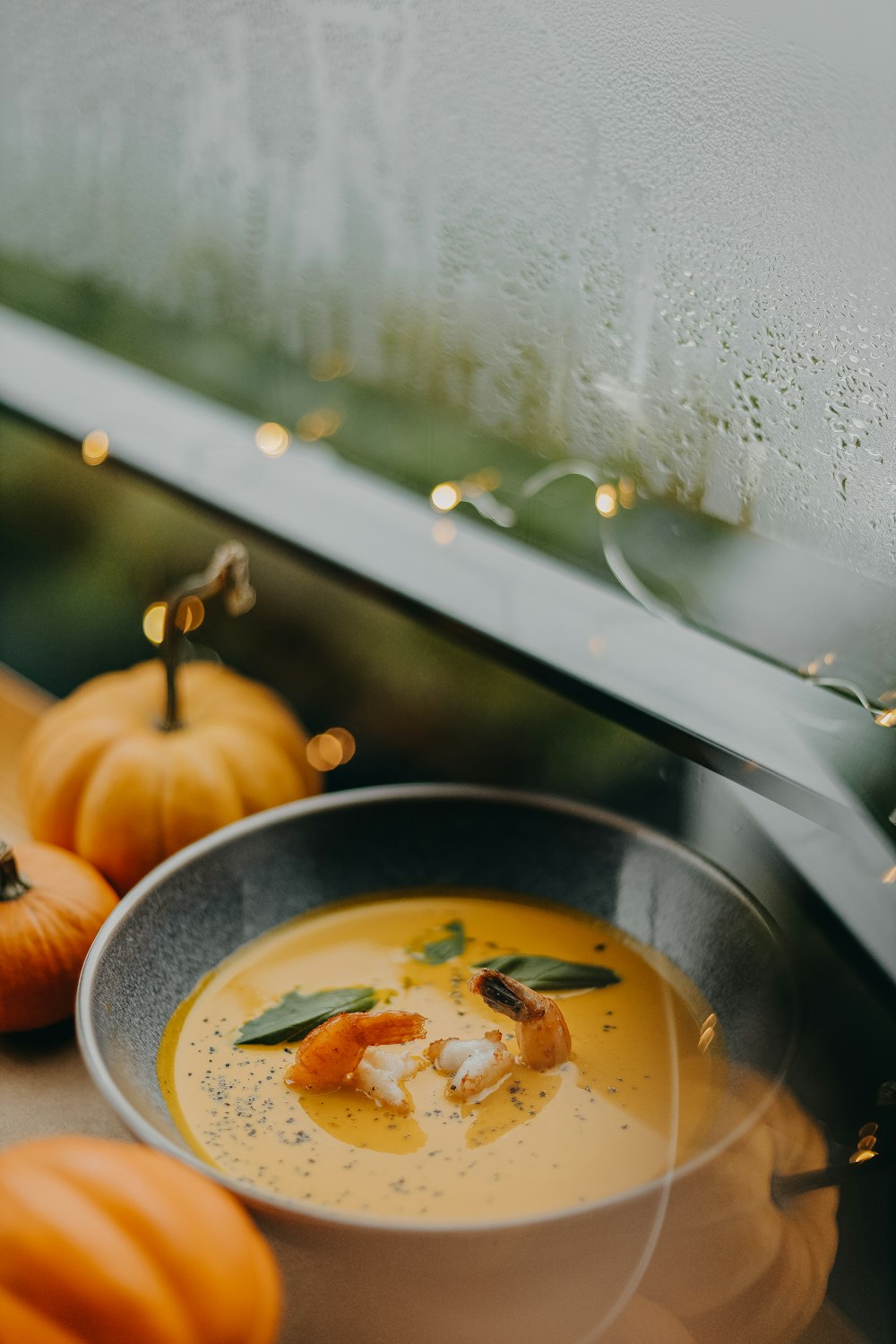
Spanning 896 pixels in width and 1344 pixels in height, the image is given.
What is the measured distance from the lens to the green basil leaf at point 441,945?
0.76 meters

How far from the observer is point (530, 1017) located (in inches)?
25.2

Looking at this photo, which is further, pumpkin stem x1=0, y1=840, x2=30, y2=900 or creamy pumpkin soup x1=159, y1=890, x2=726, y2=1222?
pumpkin stem x1=0, y1=840, x2=30, y2=900

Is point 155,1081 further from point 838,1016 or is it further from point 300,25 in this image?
point 300,25

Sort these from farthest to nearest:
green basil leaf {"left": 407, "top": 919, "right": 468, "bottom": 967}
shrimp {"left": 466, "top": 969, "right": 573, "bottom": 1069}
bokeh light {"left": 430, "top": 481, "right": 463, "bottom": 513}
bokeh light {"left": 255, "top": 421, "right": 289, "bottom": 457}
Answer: bokeh light {"left": 255, "top": 421, "right": 289, "bottom": 457} → bokeh light {"left": 430, "top": 481, "right": 463, "bottom": 513} → green basil leaf {"left": 407, "top": 919, "right": 468, "bottom": 967} → shrimp {"left": 466, "top": 969, "right": 573, "bottom": 1069}

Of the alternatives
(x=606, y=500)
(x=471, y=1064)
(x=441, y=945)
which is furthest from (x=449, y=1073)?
(x=606, y=500)

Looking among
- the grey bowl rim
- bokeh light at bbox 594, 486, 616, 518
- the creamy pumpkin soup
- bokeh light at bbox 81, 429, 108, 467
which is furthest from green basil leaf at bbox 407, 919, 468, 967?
bokeh light at bbox 81, 429, 108, 467

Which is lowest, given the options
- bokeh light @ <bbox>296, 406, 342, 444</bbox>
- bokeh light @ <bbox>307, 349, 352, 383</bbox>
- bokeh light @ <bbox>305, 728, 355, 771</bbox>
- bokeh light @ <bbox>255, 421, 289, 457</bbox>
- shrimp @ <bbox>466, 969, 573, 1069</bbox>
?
bokeh light @ <bbox>305, 728, 355, 771</bbox>

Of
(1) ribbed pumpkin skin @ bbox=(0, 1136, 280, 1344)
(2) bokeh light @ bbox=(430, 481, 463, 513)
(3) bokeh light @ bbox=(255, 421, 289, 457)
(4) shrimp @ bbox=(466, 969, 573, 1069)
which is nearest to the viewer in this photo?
(1) ribbed pumpkin skin @ bbox=(0, 1136, 280, 1344)

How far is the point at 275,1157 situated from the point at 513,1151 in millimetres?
122

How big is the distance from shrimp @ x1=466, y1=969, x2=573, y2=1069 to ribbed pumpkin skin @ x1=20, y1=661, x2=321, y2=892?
33 cm

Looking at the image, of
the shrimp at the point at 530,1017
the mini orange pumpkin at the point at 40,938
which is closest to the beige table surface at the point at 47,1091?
the mini orange pumpkin at the point at 40,938

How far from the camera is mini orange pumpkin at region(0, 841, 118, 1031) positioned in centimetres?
77

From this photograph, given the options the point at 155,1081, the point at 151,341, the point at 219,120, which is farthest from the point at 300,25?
the point at 155,1081

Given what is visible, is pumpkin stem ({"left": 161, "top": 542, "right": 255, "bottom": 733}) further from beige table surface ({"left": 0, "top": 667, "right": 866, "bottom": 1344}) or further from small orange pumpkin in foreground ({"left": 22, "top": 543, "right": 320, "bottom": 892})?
beige table surface ({"left": 0, "top": 667, "right": 866, "bottom": 1344})
